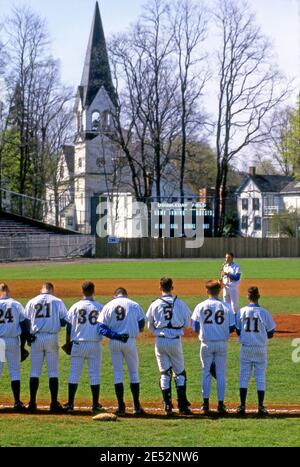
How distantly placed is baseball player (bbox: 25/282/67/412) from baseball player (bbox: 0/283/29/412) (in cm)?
15

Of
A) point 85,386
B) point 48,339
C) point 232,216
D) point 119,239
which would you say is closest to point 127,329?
point 48,339

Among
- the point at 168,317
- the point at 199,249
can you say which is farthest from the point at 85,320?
the point at 199,249

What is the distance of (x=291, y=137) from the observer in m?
64.7

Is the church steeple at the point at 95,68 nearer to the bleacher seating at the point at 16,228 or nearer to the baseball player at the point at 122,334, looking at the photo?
the bleacher seating at the point at 16,228

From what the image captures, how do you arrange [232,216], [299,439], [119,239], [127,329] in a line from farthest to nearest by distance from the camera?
1. [232,216]
2. [119,239]
3. [127,329]
4. [299,439]

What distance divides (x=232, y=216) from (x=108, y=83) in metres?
21.4

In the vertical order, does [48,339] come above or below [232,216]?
below

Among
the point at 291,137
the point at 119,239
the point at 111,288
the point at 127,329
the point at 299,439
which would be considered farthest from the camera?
the point at 291,137

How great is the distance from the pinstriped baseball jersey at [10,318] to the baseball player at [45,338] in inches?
7.3

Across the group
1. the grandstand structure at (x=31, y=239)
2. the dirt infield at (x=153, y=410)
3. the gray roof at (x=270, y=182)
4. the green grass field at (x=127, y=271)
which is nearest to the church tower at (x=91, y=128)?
the grandstand structure at (x=31, y=239)

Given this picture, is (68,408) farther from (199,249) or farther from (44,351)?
(199,249)

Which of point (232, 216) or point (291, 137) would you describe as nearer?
point (291, 137)

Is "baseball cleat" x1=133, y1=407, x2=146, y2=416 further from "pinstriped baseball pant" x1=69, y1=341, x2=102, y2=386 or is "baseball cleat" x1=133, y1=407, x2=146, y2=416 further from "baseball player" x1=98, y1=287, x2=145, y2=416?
"pinstriped baseball pant" x1=69, y1=341, x2=102, y2=386

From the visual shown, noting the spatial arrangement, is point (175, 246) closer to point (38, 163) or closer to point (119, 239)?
point (119, 239)
